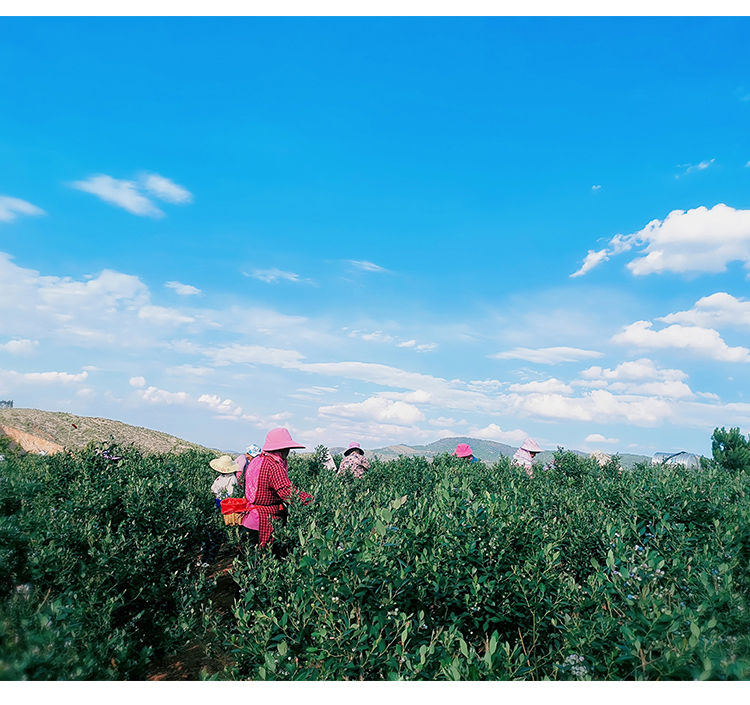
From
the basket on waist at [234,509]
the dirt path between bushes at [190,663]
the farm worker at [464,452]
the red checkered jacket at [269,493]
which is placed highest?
the farm worker at [464,452]

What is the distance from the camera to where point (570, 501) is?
26.7 feet

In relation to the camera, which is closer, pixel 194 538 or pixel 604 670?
pixel 604 670

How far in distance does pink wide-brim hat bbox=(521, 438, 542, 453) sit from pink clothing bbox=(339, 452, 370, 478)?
4400mm

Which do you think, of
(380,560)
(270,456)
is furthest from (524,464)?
(380,560)

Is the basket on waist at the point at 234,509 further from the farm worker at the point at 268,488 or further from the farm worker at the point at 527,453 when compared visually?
the farm worker at the point at 527,453

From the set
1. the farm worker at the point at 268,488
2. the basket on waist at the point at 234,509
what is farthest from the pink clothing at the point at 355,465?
the farm worker at the point at 268,488

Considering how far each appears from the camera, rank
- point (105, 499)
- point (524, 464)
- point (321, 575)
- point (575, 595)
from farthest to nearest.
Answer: point (524, 464), point (105, 499), point (575, 595), point (321, 575)

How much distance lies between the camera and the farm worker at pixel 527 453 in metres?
13.4

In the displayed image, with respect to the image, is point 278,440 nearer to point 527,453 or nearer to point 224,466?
point 224,466

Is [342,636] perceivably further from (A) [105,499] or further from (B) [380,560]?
(A) [105,499]

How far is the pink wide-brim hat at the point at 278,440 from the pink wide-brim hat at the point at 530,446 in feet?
27.4

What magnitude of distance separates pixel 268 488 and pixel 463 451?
8.57 meters

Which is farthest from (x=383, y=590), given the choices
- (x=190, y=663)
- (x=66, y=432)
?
(x=66, y=432)
